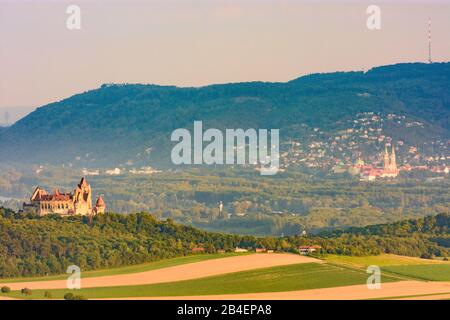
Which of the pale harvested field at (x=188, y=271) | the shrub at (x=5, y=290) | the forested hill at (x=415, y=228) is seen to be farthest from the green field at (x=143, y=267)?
the forested hill at (x=415, y=228)

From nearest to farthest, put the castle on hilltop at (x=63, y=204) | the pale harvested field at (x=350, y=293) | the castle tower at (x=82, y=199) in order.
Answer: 1. the pale harvested field at (x=350, y=293)
2. the castle on hilltop at (x=63, y=204)
3. the castle tower at (x=82, y=199)

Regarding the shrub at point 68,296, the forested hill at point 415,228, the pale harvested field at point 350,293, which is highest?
the forested hill at point 415,228

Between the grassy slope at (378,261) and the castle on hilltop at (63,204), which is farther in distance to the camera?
the castle on hilltop at (63,204)

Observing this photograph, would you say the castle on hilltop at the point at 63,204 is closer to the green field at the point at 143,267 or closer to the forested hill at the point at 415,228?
the green field at the point at 143,267

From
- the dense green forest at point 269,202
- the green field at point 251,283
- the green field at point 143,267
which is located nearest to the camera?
the green field at point 251,283

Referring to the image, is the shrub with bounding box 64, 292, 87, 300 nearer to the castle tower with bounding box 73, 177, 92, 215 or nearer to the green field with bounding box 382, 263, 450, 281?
the green field with bounding box 382, 263, 450, 281

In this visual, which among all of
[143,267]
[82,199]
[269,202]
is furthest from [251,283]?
[269,202]
